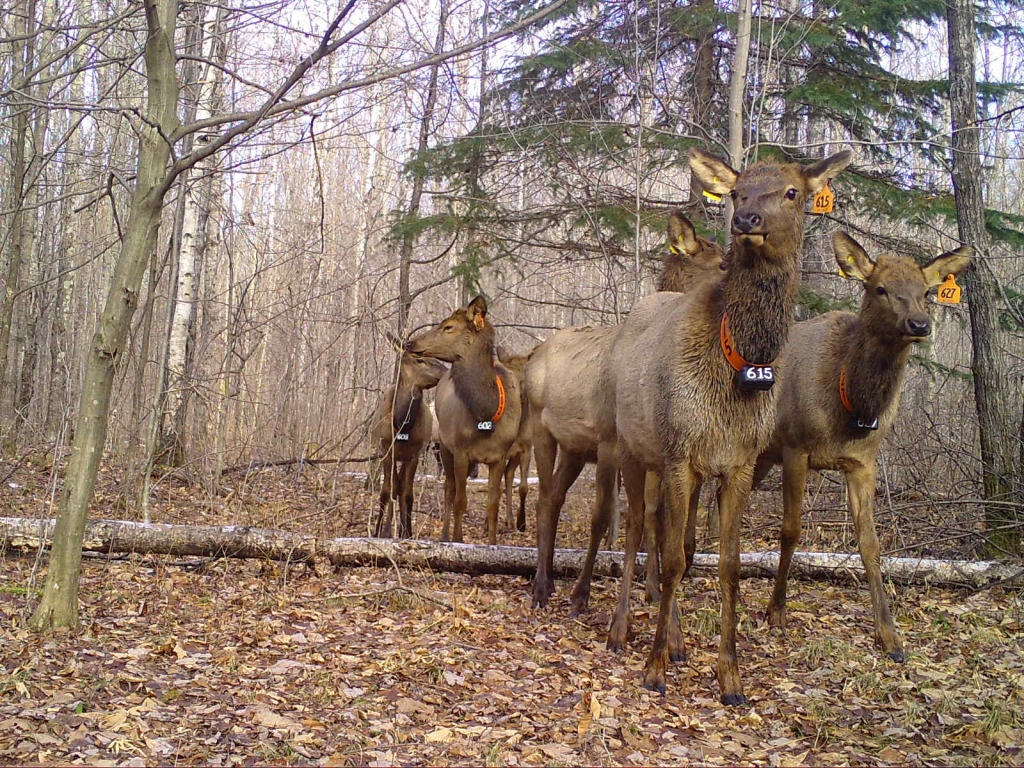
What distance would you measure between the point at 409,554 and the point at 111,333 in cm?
326

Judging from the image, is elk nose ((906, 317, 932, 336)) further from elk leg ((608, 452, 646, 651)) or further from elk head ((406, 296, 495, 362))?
elk head ((406, 296, 495, 362))

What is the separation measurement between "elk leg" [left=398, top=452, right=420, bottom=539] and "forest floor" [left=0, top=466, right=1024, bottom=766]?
2.48 meters

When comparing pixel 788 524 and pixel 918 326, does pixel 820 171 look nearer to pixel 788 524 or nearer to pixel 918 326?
pixel 918 326

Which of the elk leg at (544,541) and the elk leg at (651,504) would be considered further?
the elk leg at (544,541)

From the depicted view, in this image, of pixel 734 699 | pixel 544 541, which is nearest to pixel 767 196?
pixel 734 699

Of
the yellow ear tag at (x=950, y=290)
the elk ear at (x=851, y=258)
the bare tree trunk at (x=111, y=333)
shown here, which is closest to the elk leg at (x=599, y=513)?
the elk ear at (x=851, y=258)

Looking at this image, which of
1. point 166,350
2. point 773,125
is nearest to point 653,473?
point 166,350

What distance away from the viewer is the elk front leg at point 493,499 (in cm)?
955

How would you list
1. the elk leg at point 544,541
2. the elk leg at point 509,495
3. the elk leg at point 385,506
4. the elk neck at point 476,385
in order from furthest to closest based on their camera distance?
1. the elk leg at point 509,495
2. the elk leg at point 385,506
3. the elk neck at point 476,385
4. the elk leg at point 544,541

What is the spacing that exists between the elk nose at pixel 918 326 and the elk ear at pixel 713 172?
1.72 metres

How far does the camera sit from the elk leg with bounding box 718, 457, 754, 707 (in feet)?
18.1

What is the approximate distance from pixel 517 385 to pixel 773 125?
583 cm

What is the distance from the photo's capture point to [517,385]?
1114cm

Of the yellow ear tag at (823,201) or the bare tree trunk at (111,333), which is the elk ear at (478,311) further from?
the bare tree trunk at (111,333)
